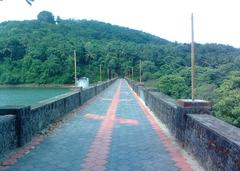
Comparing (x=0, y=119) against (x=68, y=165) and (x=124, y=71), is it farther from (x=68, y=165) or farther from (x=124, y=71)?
(x=124, y=71)

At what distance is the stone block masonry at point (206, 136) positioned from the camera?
4664 mm

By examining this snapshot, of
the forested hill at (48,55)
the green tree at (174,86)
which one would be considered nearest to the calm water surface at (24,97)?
the forested hill at (48,55)

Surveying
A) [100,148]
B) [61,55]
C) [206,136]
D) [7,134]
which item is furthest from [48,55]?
[206,136]

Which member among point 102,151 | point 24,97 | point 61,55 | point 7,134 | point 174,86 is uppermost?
point 61,55

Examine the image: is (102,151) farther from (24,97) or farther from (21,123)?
(24,97)

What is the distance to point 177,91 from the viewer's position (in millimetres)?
57469

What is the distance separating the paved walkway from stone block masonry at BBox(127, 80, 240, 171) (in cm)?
34

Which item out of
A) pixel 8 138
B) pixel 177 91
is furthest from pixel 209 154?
pixel 177 91

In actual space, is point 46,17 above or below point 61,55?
above

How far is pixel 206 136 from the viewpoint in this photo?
5.81m

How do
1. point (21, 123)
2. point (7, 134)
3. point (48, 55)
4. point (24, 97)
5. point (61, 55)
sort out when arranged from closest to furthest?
point (7, 134) < point (21, 123) < point (24, 97) < point (61, 55) < point (48, 55)

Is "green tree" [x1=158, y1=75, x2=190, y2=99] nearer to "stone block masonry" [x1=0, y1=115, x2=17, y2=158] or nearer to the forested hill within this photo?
the forested hill

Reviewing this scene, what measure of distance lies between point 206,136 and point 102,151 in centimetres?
227

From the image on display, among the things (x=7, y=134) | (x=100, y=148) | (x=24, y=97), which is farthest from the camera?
(x=24, y=97)
